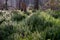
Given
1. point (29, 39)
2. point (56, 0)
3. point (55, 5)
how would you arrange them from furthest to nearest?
point (56, 0) < point (55, 5) < point (29, 39)

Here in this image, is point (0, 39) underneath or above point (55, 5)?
above

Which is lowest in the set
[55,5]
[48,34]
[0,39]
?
[55,5]

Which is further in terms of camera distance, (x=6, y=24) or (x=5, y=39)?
(x=6, y=24)

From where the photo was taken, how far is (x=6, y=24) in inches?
231

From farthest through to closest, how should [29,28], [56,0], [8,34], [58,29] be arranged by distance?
1. [56,0]
2. [29,28]
3. [8,34]
4. [58,29]

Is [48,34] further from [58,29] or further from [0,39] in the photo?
[0,39]

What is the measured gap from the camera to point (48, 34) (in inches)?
183

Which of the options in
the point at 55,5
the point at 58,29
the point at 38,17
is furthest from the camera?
the point at 55,5

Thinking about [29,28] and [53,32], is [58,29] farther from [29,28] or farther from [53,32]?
[29,28]

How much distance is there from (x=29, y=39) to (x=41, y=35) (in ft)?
1.02

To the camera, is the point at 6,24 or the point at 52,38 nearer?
the point at 52,38

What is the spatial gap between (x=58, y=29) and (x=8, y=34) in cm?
145

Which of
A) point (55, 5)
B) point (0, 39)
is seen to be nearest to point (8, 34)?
point (0, 39)

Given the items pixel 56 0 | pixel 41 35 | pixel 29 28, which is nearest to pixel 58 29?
pixel 41 35
